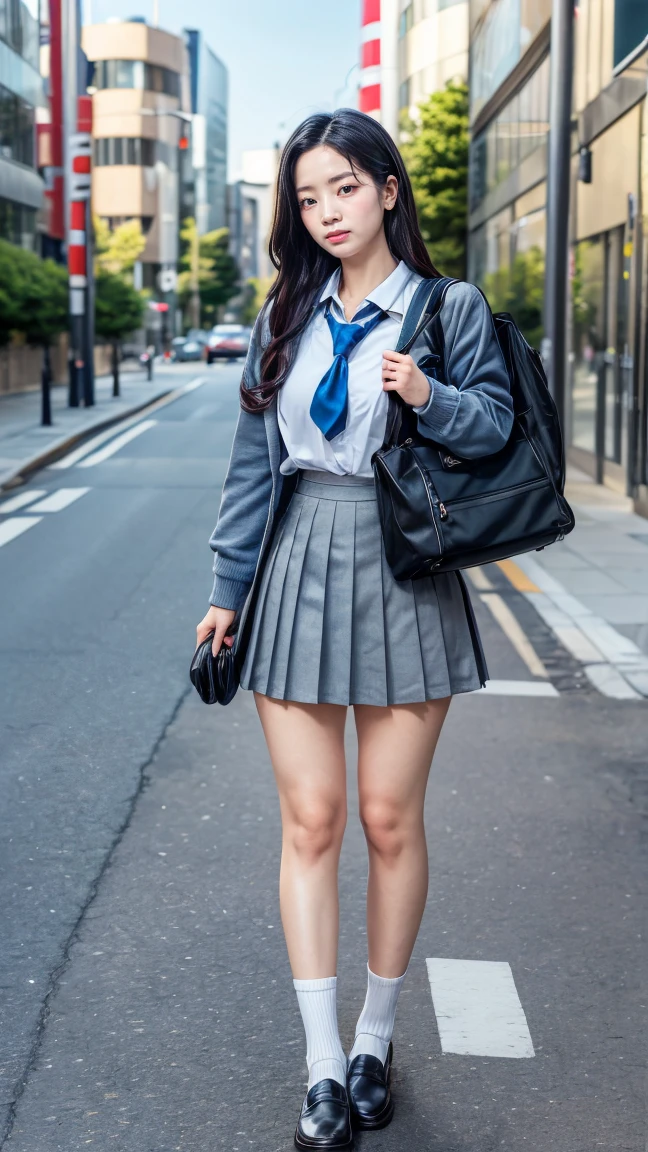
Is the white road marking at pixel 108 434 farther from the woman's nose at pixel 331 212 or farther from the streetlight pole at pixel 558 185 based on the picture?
the woman's nose at pixel 331 212

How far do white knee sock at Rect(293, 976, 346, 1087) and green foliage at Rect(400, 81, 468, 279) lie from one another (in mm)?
41319

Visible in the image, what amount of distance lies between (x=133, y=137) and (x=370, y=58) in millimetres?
87316

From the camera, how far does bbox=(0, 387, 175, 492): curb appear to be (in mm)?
16891

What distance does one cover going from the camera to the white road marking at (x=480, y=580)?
997cm

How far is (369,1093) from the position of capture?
116 inches

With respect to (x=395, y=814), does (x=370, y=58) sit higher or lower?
higher

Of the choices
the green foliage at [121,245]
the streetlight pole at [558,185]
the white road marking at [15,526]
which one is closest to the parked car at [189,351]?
the green foliage at [121,245]

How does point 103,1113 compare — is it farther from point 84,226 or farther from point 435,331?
point 84,226

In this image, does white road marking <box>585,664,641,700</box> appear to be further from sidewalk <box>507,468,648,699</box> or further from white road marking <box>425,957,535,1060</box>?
white road marking <box>425,957,535,1060</box>

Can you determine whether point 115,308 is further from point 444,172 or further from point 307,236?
point 307,236

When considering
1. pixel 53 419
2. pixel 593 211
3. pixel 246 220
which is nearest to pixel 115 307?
pixel 53 419

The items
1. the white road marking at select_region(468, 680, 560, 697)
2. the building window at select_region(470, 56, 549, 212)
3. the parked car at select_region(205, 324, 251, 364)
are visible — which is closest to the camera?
the white road marking at select_region(468, 680, 560, 697)

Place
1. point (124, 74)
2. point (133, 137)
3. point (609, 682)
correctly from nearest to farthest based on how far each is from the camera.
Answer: point (609, 682)
point (133, 137)
point (124, 74)

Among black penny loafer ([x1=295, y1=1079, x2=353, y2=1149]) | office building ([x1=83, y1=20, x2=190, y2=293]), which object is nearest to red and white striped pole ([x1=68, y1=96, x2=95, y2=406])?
black penny loafer ([x1=295, y1=1079, x2=353, y2=1149])
